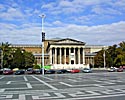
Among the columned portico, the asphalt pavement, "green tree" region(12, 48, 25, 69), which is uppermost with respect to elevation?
the columned portico

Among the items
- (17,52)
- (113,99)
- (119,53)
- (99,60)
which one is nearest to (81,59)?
(99,60)

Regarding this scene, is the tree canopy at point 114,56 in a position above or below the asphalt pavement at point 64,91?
above

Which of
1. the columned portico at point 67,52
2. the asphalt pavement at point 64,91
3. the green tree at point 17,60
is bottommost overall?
the asphalt pavement at point 64,91

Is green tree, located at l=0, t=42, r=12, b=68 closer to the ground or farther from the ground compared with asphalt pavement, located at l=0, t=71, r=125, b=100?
farther from the ground

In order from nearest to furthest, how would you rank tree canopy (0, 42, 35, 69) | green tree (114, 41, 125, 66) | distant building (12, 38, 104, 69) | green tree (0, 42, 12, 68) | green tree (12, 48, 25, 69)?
green tree (0, 42, 12, 68)
tree canopy (0, 42, 35, 69)
green tree (12, 48, 25, 69)
green tree (114, 41, 125, 66)
distant building (12, 38, 104, 69)

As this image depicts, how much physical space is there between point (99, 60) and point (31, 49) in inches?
2785

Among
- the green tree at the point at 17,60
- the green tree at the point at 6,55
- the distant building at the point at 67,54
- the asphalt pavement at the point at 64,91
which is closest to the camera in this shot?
the asphalt pavement at the point at 64,91

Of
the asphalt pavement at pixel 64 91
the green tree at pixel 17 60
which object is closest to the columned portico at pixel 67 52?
the green tree at pixel 17 60

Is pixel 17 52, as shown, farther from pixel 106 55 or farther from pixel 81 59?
pixel 81 59

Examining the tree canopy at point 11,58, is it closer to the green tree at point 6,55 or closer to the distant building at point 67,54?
the green tree at point 6,55

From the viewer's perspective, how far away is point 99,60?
436ft

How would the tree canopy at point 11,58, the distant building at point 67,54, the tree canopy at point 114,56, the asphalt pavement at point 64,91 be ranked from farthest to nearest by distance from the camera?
the distant building at point 67,54, the tree canopy at point 114,56, the tree canopy at point 11,58, the asphalt pavement at point 64,91

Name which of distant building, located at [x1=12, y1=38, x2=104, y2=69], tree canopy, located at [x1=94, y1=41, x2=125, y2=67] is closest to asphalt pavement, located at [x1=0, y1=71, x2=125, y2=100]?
tree canopy, located at [x1=94, y1=41, x2=125, y2=67]

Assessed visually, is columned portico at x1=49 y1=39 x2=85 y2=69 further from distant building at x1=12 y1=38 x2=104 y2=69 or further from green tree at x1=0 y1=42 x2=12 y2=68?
green tree at x1=0 y1=42 x2=12 y2=68
